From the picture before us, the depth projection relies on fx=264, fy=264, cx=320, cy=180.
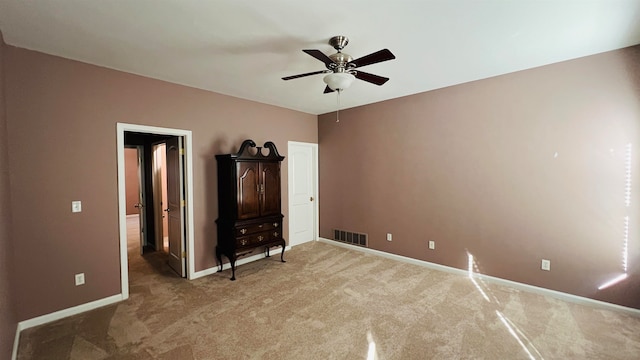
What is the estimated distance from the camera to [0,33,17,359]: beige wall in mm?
1882

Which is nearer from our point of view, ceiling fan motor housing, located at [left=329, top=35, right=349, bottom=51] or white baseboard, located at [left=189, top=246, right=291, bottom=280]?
ceiling fan motor housing, located at [left=329, top=35, right=349, bottom=51]

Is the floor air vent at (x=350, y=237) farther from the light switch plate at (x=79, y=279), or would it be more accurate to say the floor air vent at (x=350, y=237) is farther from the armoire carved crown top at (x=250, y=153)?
the light switch plate at (x=79, y=279)

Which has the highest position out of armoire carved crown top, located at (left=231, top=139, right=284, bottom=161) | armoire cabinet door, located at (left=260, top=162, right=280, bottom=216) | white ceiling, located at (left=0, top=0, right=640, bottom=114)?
white ceiling, located at (left=0, top=0, right=640, bottom=114)

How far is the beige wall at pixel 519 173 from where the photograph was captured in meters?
2.72

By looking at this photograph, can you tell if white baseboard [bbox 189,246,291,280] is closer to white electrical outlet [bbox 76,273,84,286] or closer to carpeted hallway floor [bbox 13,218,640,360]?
carpeted hallway floor [bbox 13,218,640,360]

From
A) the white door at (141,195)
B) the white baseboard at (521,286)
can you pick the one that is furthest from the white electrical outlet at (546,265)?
the white door at (141,195)

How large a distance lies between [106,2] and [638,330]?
514 centimetres

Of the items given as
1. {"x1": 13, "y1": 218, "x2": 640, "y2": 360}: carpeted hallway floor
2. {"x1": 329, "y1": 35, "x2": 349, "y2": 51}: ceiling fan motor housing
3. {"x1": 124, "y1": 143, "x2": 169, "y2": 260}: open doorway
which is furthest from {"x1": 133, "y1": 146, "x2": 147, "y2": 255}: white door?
{"x1": 329, "y1": 35, "x2": 349, "y2": 51}: ceiling fan motor housing

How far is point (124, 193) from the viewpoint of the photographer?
122 inches

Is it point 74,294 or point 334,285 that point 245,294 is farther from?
point 74,294

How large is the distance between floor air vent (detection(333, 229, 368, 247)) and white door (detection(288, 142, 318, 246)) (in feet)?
1.71

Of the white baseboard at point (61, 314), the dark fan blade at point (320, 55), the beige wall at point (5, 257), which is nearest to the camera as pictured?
the beige wall at point (5, 257)

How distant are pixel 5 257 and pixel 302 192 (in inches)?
151

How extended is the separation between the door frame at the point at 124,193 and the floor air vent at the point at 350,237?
260 centimetres
